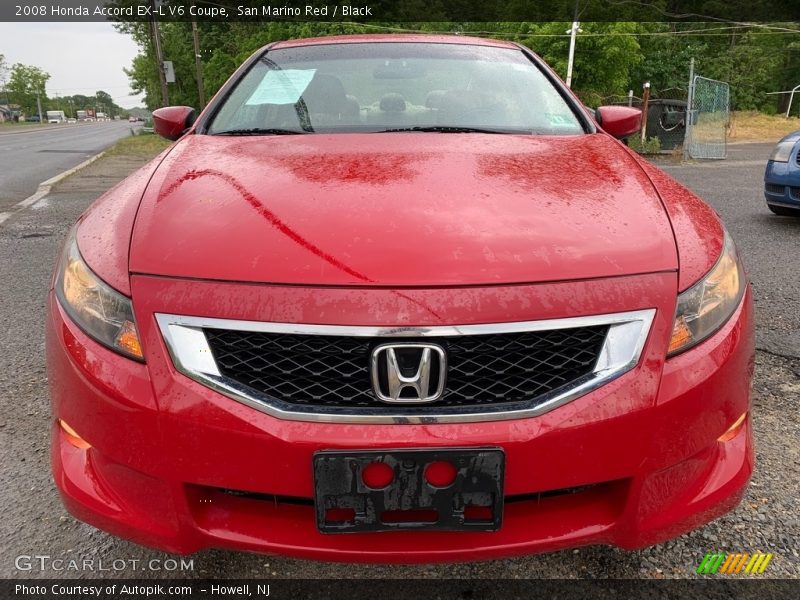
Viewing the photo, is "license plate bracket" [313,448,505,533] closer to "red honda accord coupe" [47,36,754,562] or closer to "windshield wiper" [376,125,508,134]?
"red honda accord coupe" [47,36,754,562]

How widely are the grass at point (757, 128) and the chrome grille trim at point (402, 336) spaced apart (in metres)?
26.6

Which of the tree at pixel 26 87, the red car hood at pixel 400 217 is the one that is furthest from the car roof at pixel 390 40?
the tree at pixel 26 87

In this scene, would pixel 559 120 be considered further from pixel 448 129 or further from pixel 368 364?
pixel 368 364

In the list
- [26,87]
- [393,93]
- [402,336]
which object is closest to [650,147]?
[393,93]

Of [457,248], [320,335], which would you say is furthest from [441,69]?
[320,335]

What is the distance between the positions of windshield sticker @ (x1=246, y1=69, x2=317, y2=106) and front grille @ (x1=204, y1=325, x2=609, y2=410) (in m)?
1.41

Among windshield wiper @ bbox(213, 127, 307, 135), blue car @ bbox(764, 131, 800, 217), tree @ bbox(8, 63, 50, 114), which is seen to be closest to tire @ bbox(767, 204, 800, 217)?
blue car @ bbox(764, 131, 800, 217)

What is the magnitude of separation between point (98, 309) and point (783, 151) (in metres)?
6.50

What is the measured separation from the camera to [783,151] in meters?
5.95

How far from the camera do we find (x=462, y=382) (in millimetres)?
1226

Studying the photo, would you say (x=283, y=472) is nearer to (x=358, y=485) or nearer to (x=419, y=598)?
(x=358, y=485)

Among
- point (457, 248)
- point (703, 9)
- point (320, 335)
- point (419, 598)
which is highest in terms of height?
point (703, 9)

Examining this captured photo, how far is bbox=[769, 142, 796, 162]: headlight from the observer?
589 centimetres

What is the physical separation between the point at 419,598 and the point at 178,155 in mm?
1474
